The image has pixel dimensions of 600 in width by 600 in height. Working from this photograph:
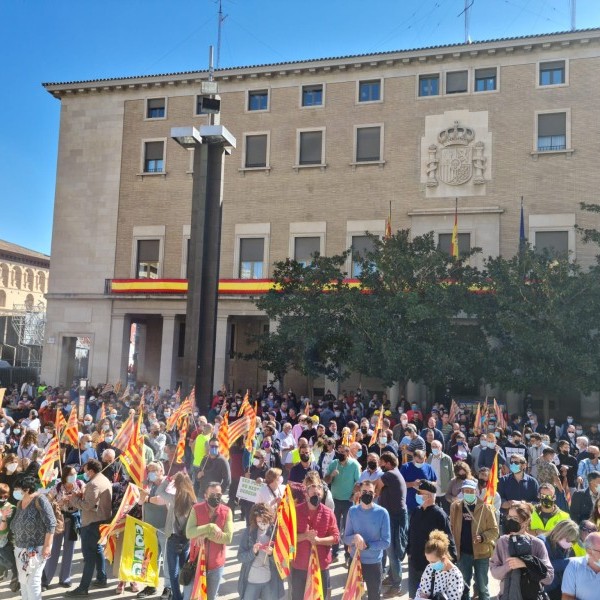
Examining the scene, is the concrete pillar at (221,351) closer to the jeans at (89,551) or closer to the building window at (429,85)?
the building window at (429,85)

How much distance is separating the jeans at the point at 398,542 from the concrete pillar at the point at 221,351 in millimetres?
24216

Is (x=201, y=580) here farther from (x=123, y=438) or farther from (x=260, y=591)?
(x=123, y=438)

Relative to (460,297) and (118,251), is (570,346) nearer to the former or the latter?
(460,297)

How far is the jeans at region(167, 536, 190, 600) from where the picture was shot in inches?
313

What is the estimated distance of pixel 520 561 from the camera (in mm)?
5992

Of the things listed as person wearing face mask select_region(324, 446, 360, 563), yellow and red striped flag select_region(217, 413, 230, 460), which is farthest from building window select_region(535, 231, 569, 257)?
person wearing face mask select_region(324, 446, 360, 563)

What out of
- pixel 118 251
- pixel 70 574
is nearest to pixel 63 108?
pixel 118 251

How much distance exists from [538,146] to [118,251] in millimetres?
21527

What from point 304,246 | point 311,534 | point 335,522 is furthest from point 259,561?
point 304,246

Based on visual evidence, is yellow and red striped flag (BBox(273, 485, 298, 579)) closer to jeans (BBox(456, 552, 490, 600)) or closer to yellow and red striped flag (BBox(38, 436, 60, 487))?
jeans (BBox(456, 552, 490, 600))

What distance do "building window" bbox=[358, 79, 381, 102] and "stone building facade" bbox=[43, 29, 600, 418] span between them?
10 centimetres

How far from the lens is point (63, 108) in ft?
125

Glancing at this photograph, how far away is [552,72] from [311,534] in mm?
29222

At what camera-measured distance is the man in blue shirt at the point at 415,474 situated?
32.9ft
